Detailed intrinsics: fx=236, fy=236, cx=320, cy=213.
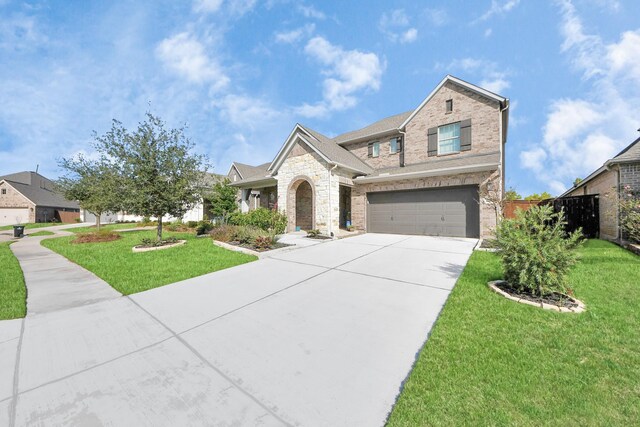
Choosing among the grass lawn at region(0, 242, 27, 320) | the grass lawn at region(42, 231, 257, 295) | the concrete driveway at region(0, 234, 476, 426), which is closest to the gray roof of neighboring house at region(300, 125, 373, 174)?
the grass lawn at region(42, 231, 257, 295)

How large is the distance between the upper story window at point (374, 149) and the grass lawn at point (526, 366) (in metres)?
13.0

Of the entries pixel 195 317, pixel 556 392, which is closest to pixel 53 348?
pixel 195 317

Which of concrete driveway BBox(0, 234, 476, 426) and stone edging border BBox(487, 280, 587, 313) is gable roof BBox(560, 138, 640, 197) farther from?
concrete driveway BBox(0, 234, 476, 426)


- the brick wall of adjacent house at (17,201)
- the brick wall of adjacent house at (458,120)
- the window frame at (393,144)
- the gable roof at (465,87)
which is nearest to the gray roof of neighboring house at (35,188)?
the brick wall of adjacent house at (17,201)

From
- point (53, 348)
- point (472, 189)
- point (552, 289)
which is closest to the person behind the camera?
point (53, 348)

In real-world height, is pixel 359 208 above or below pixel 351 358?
above

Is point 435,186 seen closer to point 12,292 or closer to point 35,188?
point 12,292

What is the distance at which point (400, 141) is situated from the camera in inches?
591

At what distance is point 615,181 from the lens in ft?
30.8

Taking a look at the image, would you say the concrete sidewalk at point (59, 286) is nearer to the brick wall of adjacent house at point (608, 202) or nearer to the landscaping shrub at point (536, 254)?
the landscaping shrub at point (536, 254)

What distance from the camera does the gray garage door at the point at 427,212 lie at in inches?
451

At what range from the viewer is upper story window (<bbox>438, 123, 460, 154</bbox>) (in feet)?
43.0

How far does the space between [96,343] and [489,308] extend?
5.93 metres

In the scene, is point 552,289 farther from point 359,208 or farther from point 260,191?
point 260,191
